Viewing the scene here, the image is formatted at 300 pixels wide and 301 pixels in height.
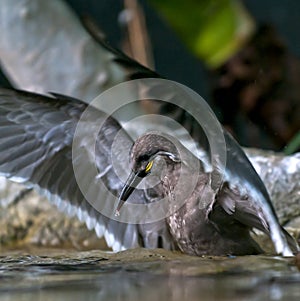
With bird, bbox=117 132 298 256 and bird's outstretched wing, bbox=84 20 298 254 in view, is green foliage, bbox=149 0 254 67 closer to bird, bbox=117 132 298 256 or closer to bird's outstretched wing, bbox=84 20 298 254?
bird, bbox=117 132 298 256

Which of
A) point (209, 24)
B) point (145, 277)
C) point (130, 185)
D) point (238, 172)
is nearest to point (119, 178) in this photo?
point (130, 185)

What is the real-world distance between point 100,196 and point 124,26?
11.2ft

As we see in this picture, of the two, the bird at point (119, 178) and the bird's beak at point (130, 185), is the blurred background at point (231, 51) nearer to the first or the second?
the bird at point (119, 178)

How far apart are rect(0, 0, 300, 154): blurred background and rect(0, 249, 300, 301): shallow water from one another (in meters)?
1.24


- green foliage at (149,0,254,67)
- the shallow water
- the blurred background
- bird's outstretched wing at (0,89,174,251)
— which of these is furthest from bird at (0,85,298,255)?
green foliage at (149,0,254,67)

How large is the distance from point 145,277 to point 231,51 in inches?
121

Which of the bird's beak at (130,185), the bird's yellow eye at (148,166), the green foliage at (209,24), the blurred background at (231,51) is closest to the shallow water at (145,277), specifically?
the bird's beak at (130,185)

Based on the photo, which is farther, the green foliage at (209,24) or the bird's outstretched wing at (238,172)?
the green foliage at (209,24)

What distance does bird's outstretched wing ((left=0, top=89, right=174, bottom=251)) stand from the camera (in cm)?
452

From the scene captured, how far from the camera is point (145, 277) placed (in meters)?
3.40

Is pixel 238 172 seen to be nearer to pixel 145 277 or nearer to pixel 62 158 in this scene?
pixel 145 277

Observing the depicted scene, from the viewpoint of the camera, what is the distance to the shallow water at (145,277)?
9.43 feet

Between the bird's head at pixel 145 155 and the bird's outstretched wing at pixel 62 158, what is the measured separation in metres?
0.29

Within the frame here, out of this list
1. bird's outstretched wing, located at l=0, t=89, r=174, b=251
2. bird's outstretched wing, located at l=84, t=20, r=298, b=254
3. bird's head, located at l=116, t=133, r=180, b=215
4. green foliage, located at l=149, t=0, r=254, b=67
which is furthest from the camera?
green foliage, located at l=149, t=0, r=254, b=67
